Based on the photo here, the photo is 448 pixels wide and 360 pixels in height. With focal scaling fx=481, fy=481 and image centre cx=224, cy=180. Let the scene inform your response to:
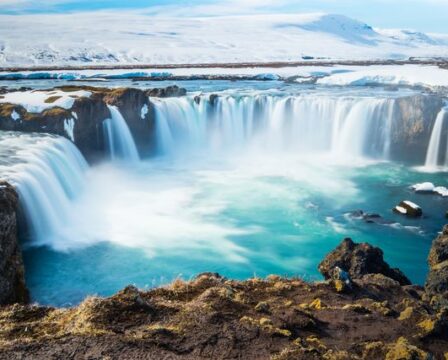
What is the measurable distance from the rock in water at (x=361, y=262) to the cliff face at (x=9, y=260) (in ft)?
31.5

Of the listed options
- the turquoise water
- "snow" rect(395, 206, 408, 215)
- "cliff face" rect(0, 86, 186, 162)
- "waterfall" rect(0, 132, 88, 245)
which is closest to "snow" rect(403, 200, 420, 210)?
"snow" rect(395, 206, 408, 215)

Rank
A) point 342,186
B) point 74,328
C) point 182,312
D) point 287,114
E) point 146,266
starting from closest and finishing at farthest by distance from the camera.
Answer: point 74,328 → point 182,312 → point 146,266 → point 342,186 → point 287,114

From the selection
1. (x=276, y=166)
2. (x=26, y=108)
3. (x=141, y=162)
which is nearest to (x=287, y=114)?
(x=276, y=166)

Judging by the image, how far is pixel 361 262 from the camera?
15.4 metres

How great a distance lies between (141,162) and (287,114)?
45.3ft

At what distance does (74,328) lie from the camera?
730 cm

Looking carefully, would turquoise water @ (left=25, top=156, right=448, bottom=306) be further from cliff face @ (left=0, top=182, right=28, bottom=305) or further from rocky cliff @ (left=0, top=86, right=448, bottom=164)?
rocky cliff @ (left=0, top=86, right=448, bottom=164)

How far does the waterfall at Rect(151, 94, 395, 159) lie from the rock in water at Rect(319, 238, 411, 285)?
73.1ft

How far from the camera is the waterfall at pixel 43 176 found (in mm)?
19062

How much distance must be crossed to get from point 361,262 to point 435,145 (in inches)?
860

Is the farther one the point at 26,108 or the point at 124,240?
the point at 26,108

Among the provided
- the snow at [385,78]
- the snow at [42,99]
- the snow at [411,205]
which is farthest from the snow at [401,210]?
the snow at [385,78]

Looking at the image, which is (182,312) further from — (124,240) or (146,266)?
(124,240)

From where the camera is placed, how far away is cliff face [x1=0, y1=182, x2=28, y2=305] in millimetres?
13619
